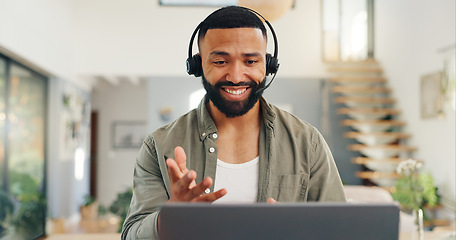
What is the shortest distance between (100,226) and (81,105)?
225cm

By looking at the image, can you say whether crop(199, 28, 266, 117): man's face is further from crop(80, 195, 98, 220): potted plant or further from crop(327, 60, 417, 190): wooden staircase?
crop(80, 195, 98, 220): potted plant

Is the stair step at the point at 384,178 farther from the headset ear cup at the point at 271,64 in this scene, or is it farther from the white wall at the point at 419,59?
the headset ear cup at the point at 271,64

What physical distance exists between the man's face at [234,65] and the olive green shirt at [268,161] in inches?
4.8

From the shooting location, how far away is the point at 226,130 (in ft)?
3.69

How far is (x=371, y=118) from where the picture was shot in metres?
6.35

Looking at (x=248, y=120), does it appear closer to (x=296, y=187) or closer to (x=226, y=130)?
(x=226, y=130)

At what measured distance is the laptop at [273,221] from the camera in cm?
56

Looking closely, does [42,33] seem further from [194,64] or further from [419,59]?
[419,59]

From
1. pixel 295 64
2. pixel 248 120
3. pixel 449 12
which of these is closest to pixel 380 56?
pixel 295 64

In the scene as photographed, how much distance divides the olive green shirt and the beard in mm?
85

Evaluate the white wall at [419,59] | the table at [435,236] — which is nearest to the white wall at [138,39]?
the white wall at [419,59]

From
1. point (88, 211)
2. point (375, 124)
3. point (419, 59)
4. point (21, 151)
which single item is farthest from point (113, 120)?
point (419, 59)

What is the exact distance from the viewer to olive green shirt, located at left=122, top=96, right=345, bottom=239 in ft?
3.39

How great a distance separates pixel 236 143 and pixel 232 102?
137mm
